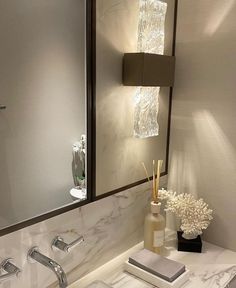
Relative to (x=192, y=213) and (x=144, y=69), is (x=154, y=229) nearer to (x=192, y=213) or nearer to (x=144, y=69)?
(x=192, y=213)

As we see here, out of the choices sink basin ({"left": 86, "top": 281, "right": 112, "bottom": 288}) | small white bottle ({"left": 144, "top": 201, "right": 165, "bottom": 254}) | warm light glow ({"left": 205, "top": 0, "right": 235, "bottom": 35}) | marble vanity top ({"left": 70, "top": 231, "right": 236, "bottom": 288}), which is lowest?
marble vanity top ({"left": 70, "top": 231, "right": 236, "bottom": 288})

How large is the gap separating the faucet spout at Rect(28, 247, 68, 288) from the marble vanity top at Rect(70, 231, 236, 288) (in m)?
0.25

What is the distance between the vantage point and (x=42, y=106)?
4.54 feet

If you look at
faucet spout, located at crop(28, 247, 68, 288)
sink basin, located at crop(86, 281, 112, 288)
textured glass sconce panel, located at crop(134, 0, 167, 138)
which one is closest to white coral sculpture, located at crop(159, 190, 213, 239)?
textured glass sconce panel, located at crop(134, 0, 167, 138)

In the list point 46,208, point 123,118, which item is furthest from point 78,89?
point 46,208

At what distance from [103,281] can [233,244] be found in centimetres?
65

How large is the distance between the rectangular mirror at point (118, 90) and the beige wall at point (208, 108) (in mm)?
120

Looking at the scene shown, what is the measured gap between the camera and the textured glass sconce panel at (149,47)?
1358 mm

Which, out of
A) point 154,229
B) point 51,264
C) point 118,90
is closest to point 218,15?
point 118,90

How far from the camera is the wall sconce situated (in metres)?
1.29

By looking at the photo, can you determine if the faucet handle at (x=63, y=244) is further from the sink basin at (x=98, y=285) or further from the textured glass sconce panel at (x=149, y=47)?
the textured glass sconce panel at (x=149, y=47)

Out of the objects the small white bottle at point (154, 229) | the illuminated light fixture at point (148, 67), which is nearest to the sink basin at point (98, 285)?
the small white bottle at point (154, 229)

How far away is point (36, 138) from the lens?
4.51ft

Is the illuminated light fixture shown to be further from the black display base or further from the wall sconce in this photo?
the black display base
